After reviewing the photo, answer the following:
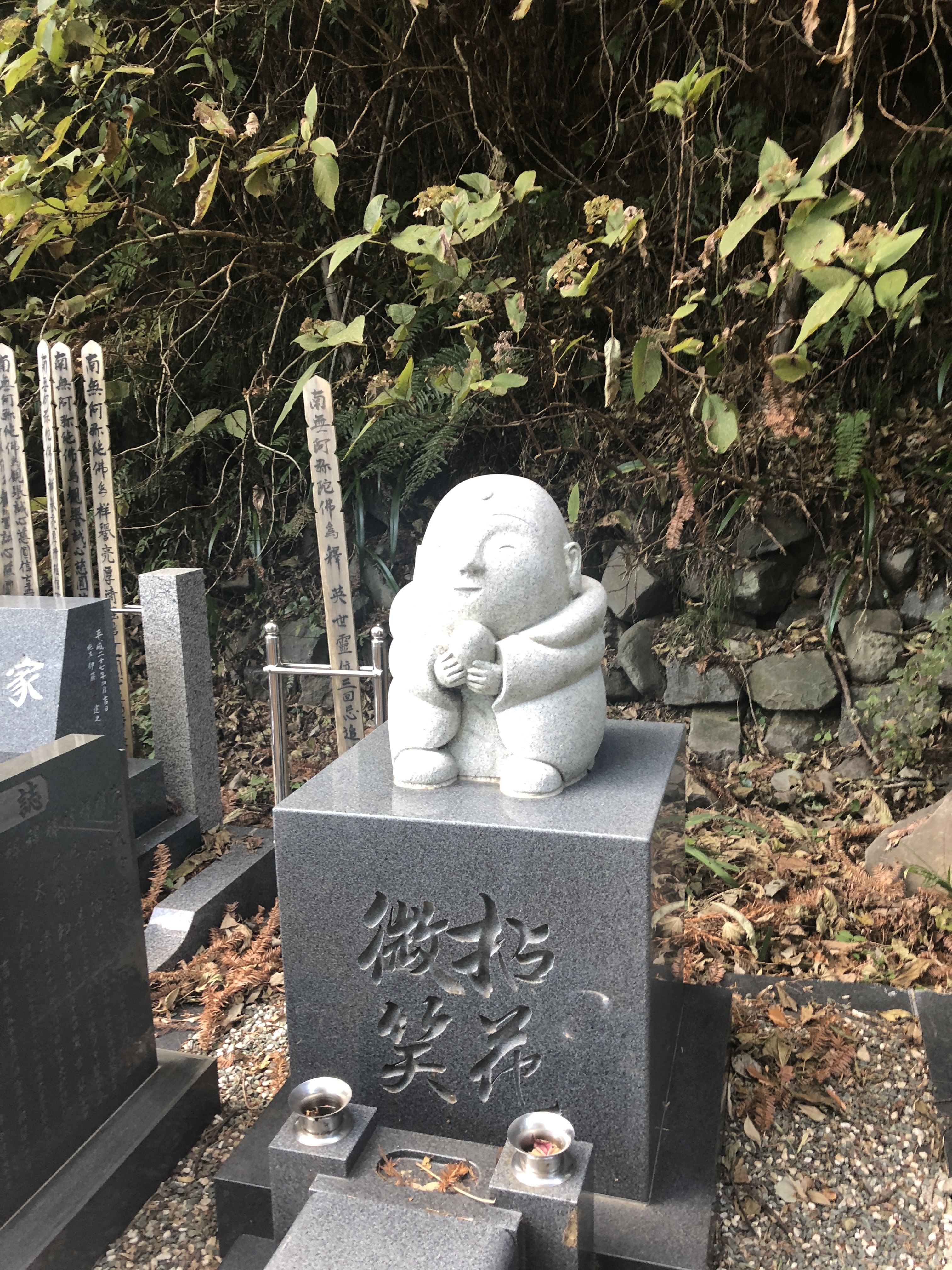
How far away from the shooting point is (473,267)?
4.21 meters

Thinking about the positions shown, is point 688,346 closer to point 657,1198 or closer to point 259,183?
point 259,183

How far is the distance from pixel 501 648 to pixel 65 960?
A: 1.56 meters

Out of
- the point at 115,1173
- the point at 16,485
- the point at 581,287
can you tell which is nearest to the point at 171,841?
the point at 115,1173

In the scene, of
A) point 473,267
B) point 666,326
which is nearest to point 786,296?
point 666,326

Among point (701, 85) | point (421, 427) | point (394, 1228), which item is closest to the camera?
point (394, 1228)

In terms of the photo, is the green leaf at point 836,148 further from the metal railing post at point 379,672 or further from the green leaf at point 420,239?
the metal railing post at point 379,672

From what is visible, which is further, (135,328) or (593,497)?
(135,328)

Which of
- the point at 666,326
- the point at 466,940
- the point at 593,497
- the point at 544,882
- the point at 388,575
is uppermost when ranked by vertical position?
the point at 666,326

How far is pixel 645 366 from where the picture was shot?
3.16m

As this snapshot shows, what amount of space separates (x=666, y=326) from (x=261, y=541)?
3482mm

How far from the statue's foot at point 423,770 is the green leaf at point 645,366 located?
140 cm

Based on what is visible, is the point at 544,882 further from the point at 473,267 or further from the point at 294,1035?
the point at 473,267

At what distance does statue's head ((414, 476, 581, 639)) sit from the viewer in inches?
99.3

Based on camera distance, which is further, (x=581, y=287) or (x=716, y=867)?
(x=716, y=867)
